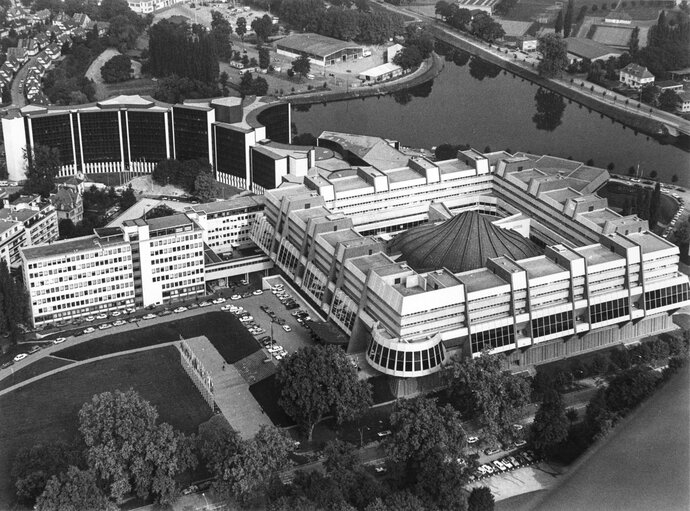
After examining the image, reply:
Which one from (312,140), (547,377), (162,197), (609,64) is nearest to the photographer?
(547,377)

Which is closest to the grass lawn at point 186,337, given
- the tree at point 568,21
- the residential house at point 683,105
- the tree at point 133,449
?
the tree at point 133,449

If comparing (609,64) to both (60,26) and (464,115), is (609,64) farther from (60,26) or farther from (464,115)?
(60,26)

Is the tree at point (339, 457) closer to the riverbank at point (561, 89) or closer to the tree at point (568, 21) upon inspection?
the riverbank at point (561, 89)

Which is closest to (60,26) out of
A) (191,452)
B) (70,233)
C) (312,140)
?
(312,140)

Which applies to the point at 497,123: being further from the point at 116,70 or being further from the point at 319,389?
the point at 319,389

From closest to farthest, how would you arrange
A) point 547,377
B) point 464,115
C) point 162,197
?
1. point 547,377
2. point 162,197
3. point 464,115

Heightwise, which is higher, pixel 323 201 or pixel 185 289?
pixel 323 201

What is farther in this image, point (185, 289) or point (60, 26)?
point (60, 26)

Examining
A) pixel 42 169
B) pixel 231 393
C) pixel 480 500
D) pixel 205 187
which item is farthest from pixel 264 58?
pixel 480 500
